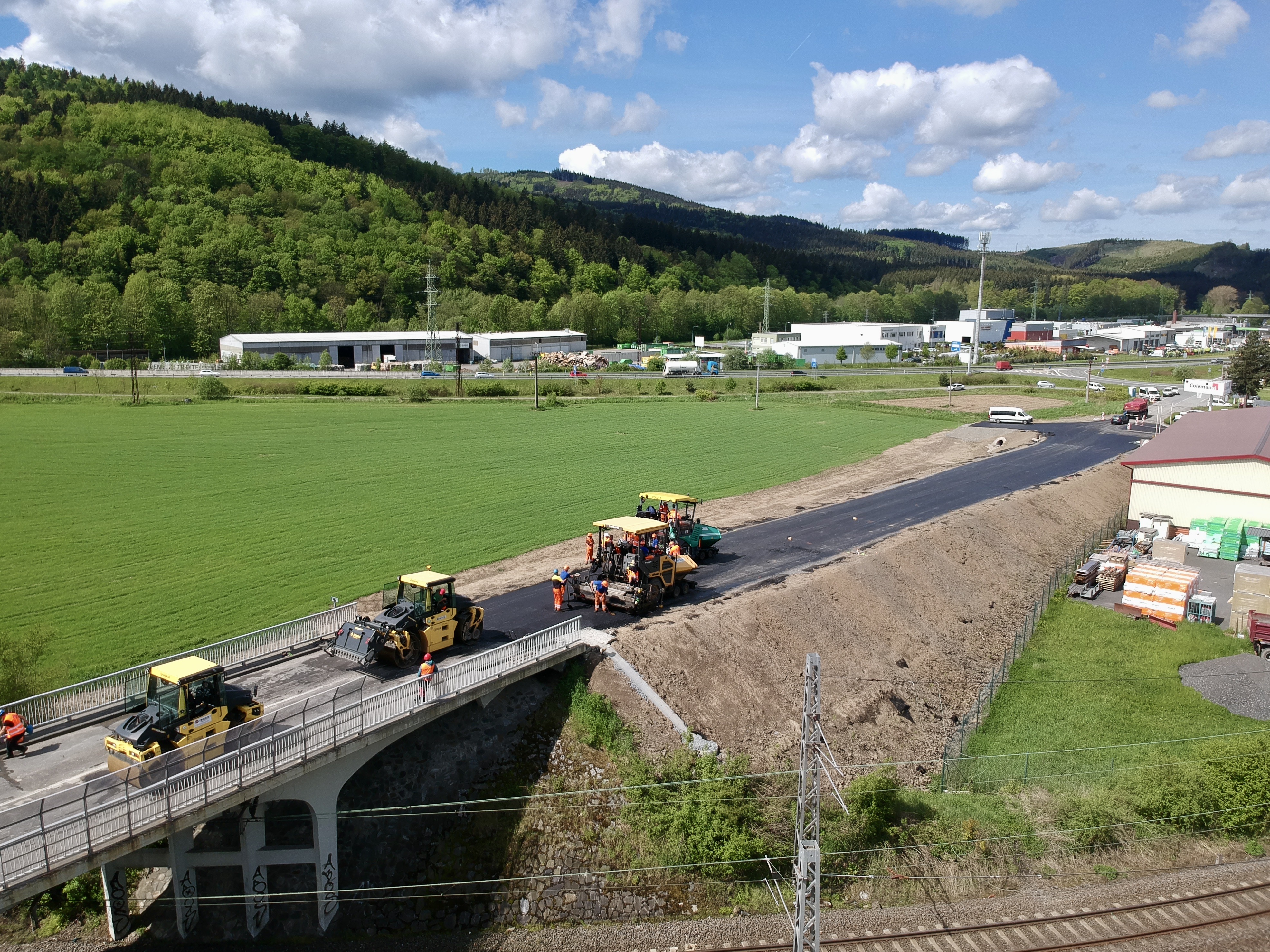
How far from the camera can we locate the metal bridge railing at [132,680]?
1861cm

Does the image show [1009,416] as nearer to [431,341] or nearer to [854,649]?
[854,649]

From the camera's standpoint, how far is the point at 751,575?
3347 cm

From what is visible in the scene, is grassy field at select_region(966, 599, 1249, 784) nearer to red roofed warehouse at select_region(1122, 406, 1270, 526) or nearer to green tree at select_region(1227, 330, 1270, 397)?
red roofed warehouse at select_region(1122, 406, 1270, 526)

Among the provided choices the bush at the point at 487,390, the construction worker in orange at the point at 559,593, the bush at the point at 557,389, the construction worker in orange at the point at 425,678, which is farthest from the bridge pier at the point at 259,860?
the bush at the point at 487,390

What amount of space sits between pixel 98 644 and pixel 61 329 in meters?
124

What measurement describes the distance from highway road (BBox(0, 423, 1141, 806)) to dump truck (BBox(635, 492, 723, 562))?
0.73 meters

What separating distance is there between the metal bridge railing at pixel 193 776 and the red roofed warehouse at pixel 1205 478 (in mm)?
42801

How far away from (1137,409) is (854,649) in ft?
218

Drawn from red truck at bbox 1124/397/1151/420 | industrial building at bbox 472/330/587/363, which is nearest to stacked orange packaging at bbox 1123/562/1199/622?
red truck at bbox 1124/397/1151/420

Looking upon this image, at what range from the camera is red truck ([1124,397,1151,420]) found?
80.2 metres

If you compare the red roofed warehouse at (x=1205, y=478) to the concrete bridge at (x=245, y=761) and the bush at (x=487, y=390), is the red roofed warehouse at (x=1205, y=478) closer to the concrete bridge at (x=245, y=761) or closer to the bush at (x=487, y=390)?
the concrete bridge at (x=245, y=761)

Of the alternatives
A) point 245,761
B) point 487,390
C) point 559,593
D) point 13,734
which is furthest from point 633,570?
point 487,390

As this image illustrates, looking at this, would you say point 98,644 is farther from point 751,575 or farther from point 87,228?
point 87,228

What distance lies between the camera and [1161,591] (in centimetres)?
3512
